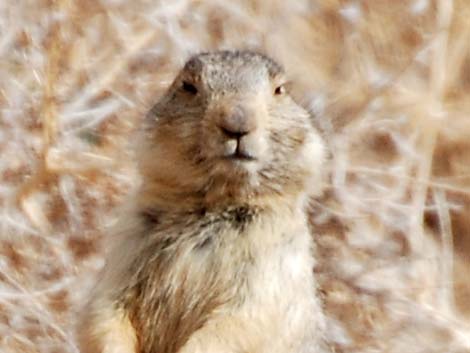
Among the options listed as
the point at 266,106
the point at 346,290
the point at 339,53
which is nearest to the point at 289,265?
the point at 266,106

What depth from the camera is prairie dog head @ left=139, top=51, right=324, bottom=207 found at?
3.86 meters

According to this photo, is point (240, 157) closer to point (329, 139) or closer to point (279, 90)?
point (279, 90)

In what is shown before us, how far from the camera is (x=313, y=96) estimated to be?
6020 mm

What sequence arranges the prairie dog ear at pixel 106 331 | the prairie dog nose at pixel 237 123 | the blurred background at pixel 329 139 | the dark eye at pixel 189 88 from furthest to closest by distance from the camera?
the blurred background at pixel 329 139, the dark eye at pixel 189 88, the prairie dog ear at pixel 106 331, the prairie dog nose at pixel 237 123

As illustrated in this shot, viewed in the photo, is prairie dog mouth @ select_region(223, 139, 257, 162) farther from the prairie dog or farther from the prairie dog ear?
the prairie dog ear

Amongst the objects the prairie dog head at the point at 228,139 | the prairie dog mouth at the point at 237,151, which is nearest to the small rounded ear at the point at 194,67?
the prairie dog head at the point at 228,139

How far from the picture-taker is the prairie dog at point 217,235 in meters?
3.89

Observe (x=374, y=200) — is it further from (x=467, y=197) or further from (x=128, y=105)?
(x=128, y=105)

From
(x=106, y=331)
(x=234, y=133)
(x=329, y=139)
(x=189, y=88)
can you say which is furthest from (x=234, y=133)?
(x=329, y=139)

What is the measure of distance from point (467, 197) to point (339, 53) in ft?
2.43

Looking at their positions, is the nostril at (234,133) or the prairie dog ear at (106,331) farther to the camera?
the prairie dog ear at (106,331)

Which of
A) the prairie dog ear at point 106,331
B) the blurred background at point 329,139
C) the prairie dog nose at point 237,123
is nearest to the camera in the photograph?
the prairie dog nose at point 237,123

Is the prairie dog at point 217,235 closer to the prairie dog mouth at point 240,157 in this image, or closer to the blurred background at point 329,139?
the prairie dog mouth at point 240,157

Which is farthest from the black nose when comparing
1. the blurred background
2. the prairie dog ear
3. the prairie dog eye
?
the blurred background
